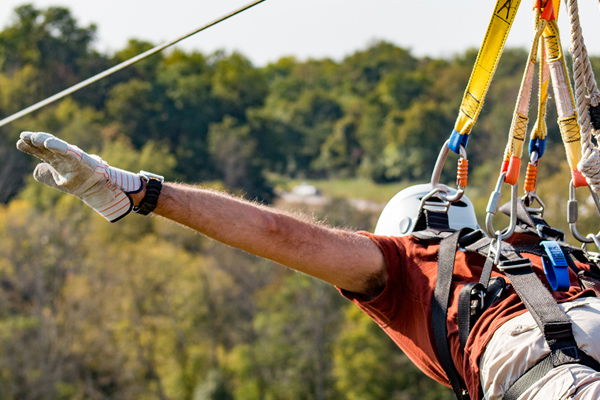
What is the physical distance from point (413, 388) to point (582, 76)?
32.2 metres

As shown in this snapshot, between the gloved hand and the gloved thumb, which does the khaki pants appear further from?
the gloved thumb

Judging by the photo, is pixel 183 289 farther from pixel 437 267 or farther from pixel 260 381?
pixel 437 267

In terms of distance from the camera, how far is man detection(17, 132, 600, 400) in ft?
9.35

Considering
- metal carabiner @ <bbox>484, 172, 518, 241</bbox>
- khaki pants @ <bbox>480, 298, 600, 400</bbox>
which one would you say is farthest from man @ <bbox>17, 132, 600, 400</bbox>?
metal carabiner @ <bbox>484, 172, 518, 241</bbox>

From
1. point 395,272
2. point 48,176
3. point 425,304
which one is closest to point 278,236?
point 395,272

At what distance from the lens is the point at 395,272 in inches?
134

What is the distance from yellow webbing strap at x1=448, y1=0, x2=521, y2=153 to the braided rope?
0.24 meters

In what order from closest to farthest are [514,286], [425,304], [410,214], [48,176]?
[514,286], [48,176], [425,304], [410,214]

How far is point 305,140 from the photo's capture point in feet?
265

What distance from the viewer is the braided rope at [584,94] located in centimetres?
300

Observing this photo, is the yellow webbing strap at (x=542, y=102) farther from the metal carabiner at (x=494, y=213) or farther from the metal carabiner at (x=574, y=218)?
the metal carabiner at (x=494, y=213)

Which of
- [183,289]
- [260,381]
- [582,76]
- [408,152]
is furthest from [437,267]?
[408,152]

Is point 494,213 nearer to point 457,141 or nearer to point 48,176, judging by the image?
point 457,141

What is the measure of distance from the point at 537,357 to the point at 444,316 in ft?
1.27
